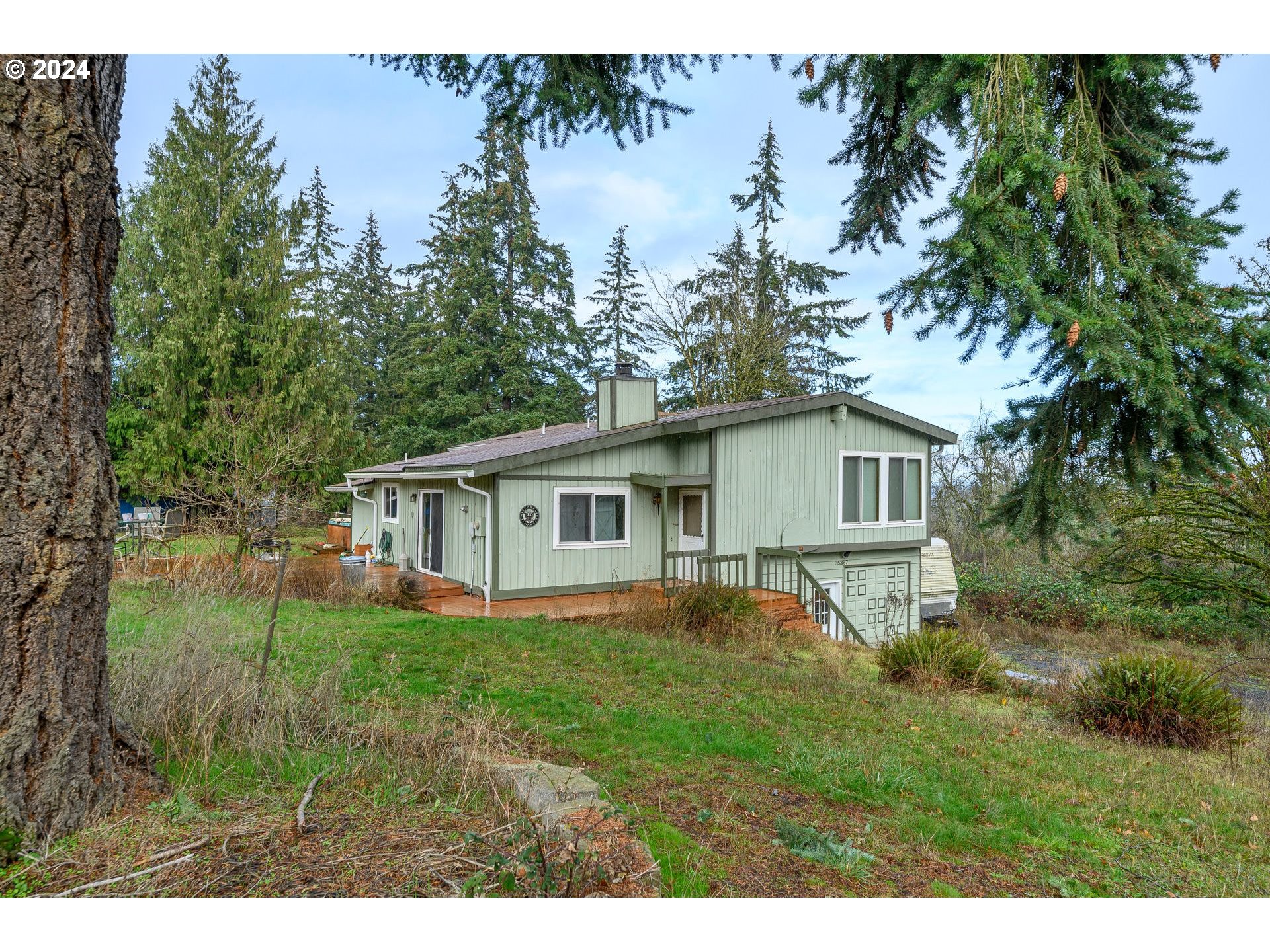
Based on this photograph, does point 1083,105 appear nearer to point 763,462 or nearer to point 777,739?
point 777,739

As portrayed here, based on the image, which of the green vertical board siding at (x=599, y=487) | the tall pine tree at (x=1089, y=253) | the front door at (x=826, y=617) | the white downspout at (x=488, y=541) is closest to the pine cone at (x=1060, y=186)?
the tall pine tree at (x=1089, y=253)

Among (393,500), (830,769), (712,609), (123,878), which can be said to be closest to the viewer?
(123,878)

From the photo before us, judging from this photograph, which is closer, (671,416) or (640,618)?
(640,618)

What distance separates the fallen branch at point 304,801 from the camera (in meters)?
2.36

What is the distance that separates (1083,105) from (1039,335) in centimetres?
132

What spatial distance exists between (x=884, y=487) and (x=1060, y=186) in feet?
35.4

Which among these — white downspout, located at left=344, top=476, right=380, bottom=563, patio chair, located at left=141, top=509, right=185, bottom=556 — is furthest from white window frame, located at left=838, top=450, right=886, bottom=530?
patio chair, located at left=141, top=509, right=185, bottom=556

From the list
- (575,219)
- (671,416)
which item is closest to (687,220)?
(575,219)

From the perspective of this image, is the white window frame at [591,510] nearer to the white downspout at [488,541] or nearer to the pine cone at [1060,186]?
the white downspout at [488,541]

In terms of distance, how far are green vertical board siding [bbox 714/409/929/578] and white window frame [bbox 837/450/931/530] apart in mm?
67

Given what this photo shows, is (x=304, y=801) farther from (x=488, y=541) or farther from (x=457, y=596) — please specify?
(x=457, y=596)

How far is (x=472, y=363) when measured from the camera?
81.6 ft

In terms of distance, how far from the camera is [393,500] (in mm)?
14898

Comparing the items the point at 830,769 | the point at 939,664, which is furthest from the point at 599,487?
the point at 830,769
